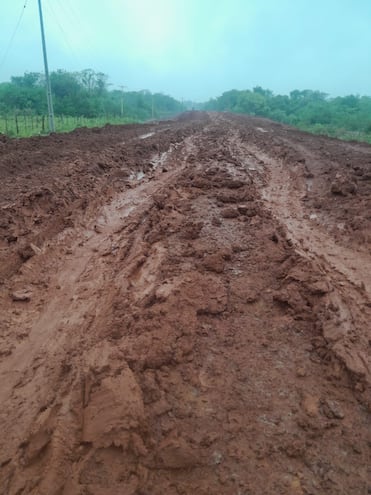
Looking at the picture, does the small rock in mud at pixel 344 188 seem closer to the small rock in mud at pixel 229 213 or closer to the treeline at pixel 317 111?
the small rock in mud at pixel 229 213

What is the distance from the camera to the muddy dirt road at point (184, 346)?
2.06m


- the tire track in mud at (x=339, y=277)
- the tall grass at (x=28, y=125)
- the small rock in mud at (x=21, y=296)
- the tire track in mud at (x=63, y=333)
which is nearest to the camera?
the tire track in mud at (x=63, y=333)

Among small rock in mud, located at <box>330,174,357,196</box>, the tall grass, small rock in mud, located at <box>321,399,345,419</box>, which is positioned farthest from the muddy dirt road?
the tall grass

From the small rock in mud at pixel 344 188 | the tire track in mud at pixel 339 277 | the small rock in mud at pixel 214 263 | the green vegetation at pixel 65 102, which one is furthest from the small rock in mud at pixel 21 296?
the green vegetation at pixel 65 102

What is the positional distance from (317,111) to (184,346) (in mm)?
43187

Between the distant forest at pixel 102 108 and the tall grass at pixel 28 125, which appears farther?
the distant forest at pixel 102 108

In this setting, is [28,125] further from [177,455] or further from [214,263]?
[177,455]

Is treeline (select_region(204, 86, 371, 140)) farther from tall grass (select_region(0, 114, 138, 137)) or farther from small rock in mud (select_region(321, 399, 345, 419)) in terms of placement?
small rock in mud (select_region(321, 399, 345, 419))

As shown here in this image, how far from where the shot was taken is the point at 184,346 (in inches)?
114

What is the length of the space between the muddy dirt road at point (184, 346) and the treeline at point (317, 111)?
20170mm

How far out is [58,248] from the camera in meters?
4.86

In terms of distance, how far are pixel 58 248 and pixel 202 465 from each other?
3623 mm

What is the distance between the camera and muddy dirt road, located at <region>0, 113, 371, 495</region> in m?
2.06

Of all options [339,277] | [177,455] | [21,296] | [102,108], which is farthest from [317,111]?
[177,455]
